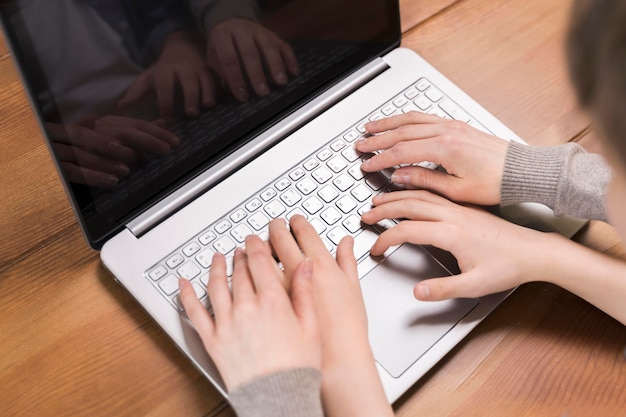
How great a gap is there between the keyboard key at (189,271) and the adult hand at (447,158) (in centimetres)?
21

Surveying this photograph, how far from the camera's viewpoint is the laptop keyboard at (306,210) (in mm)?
649

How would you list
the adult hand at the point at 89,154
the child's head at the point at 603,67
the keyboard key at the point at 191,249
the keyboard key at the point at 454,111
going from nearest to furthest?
the child's head at the point at 603,67 < the adult hand at the point at 89,154 < the keyboard key at the point at 191,249 < the keyboard key at the point at 454,111

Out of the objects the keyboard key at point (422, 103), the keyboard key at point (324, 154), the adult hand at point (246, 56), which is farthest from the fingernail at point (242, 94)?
the keyboard key at point (422, 103)

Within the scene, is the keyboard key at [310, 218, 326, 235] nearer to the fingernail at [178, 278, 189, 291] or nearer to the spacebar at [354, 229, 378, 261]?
the spacebar at [354, 229, 378, 261]

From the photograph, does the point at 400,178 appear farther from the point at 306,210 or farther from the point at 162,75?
the point at 162,75

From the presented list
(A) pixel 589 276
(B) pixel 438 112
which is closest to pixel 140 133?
(B) pixel 438 112

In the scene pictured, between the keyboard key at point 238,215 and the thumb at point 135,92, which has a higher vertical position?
the thumb at point 135,92

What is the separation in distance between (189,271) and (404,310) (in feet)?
0.68

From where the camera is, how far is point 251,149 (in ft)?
2.36

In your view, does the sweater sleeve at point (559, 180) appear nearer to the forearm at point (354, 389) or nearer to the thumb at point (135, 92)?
the forearm at point (354, 389)

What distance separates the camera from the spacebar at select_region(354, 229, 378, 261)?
0.67 metres

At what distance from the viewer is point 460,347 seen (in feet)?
2.12

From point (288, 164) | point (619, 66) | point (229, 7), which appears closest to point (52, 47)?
point (229, 7)

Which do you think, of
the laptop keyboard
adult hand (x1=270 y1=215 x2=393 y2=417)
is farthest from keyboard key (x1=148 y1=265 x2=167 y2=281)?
adult hand (x1=270 y1=215 x2=393 y2=417)
